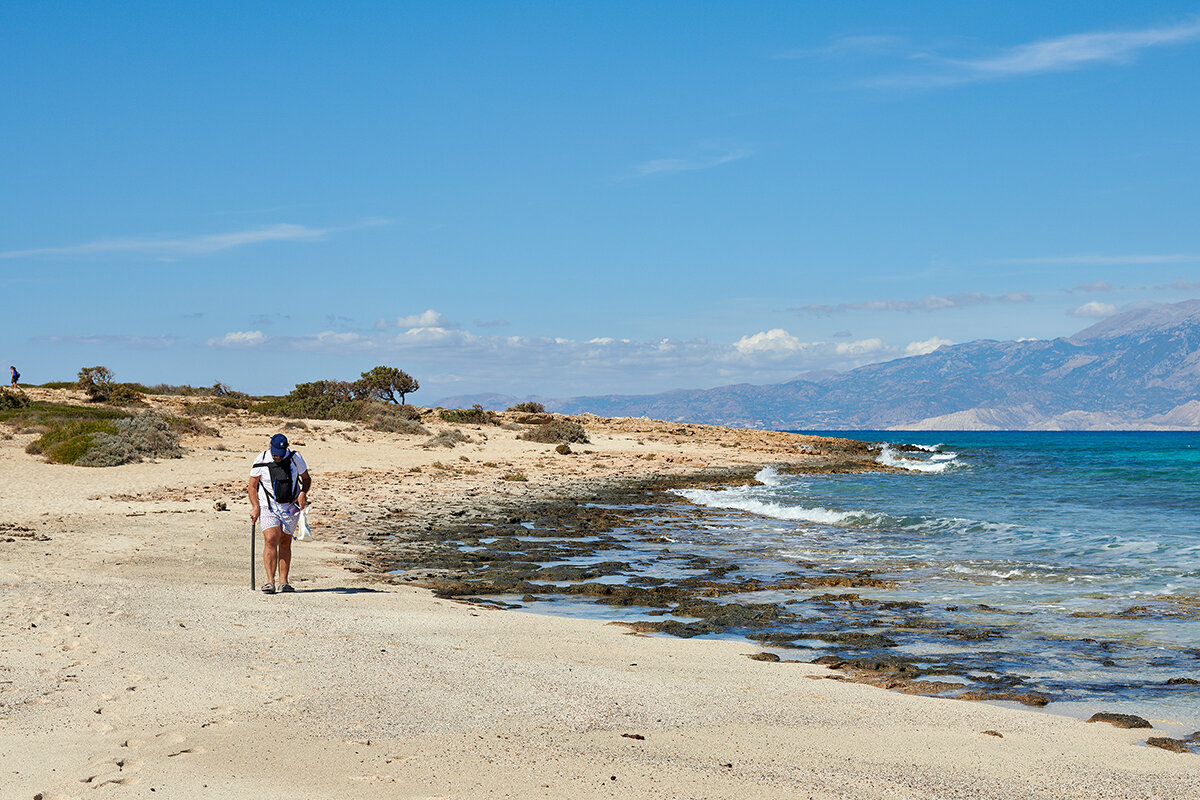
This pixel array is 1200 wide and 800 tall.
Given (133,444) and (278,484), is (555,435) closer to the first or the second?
(133,444)

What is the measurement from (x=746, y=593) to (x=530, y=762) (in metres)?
7.76

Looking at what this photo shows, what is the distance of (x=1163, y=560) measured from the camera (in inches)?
615

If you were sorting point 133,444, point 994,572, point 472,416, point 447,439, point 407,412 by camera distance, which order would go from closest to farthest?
point 994,572, point 133,444, point 447,439, point 407,412, point 472,416

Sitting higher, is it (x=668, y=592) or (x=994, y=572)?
(x=668, y=592)

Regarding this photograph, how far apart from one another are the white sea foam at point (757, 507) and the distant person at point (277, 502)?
46.3ft

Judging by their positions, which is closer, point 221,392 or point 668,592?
point 668,592

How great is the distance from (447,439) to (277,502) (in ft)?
99.8

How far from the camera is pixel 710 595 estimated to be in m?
12.6

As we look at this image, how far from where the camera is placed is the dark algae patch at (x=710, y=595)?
347 inches

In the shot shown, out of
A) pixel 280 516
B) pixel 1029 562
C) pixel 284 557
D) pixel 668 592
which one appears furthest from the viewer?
pixel 1029 562

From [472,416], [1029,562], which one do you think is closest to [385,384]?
[472,416]

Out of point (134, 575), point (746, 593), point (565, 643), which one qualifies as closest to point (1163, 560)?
point (746, 593)

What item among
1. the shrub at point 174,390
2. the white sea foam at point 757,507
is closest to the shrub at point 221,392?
the shrub at point 174,390

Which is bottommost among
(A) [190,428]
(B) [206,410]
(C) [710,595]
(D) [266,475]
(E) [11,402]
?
(C) [710,595]
